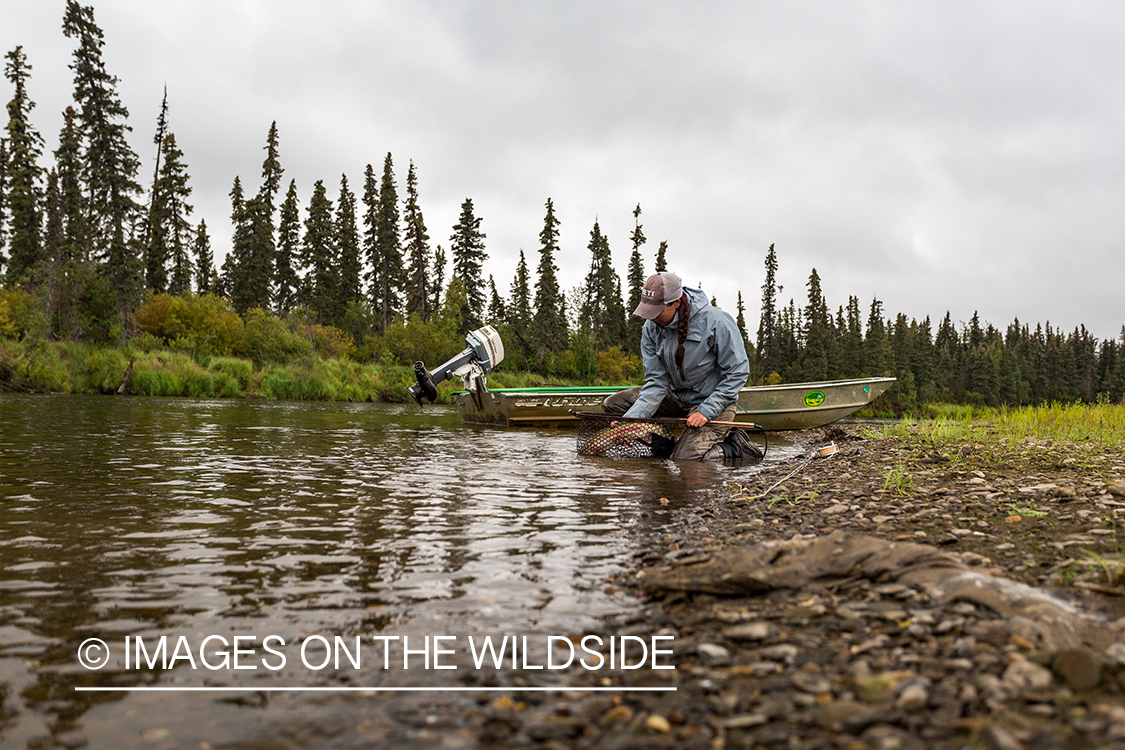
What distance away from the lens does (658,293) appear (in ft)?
27.9

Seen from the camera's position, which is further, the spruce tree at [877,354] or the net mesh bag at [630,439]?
the spruce tree at [877,354]

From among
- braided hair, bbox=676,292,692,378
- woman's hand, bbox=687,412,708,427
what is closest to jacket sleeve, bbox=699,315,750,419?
woman's hand, bbox=687,412,708,427

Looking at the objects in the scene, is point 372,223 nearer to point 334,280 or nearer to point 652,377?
point 334,280

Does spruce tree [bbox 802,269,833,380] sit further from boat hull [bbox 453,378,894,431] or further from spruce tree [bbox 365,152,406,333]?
boat hull [bbox 453,378,894,431]

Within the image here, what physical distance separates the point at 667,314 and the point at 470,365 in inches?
350

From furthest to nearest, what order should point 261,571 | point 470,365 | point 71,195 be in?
point 71,195 → point 470,365 → point 261,571

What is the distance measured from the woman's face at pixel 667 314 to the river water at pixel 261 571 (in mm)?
2382

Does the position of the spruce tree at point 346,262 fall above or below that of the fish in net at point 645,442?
above

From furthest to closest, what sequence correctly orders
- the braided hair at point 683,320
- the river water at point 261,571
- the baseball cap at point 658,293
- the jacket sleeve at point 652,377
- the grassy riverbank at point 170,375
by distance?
1. the grassy riverbank at point 170,375
2. the jacket sleeve at point 652,377
3. the braided hair at point 683,320
4. the baseball cap at point 658,293
5. the river water at point 261,571

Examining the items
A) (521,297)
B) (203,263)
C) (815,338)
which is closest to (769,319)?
(815,338)

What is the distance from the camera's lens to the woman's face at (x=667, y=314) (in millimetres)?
8664

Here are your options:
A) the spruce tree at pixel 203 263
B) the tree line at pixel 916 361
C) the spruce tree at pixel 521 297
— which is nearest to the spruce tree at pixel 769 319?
the tree line at pixel 916 361

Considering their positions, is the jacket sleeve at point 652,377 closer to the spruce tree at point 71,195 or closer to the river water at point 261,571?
the river water at point 261,571

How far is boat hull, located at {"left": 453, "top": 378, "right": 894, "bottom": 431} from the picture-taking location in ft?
53.2
